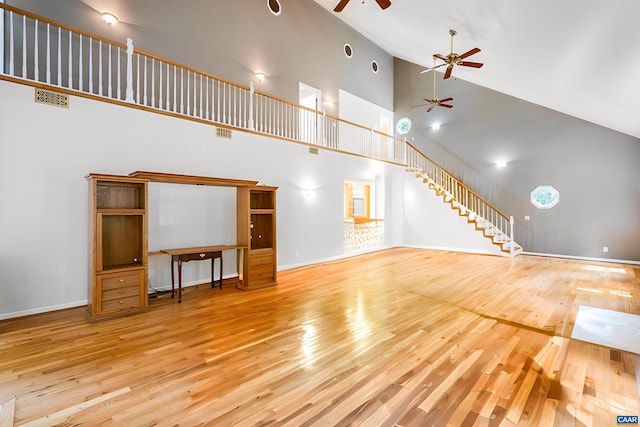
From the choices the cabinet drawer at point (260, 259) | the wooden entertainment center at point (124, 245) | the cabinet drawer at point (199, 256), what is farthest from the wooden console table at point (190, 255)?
the wooden entertainment center at point (124, 245)

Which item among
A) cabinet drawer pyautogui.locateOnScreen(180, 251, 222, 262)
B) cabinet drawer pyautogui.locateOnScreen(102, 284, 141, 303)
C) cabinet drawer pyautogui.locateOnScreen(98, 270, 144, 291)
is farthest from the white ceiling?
cabinet drawer pyautogui.locateOnScreen(102, 284, 141, 303)

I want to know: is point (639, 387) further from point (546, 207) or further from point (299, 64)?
point (299, 64)

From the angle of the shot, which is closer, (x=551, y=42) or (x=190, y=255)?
(x=551, y=42)

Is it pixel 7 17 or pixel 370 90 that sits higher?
pixel 370 90

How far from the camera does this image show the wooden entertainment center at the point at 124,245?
362 cm

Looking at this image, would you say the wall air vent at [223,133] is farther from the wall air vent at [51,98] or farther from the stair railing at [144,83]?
the wall air vent at [51,98]

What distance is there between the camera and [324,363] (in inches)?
102

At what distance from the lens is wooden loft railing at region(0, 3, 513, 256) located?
4191 millimetres

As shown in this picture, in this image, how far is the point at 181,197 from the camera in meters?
5.10

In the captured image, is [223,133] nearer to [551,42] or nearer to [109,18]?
[109,18]

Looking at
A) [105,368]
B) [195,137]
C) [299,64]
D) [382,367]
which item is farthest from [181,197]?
[299,64]

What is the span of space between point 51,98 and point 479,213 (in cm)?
1049

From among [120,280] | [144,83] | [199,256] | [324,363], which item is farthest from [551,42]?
[120,280]

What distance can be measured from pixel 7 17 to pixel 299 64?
19.0 feet
